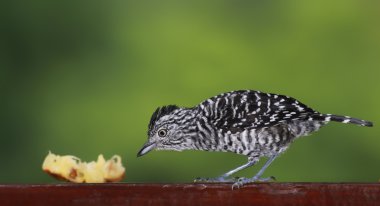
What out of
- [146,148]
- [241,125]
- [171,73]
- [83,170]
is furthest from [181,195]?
[171,73]

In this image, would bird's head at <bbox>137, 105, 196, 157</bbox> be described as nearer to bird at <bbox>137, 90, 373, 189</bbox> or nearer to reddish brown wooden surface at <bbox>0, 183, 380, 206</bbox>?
bird at <bbox>137, 90, 373, 189</bbox>

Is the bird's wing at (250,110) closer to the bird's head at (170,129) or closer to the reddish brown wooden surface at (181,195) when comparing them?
the bird's head at (170,129)

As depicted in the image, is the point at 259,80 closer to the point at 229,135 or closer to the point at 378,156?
the point at 378,156

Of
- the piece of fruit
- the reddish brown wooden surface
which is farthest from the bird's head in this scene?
the reddish brown wooden surface

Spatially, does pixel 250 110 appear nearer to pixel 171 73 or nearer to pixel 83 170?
pixel 83 170

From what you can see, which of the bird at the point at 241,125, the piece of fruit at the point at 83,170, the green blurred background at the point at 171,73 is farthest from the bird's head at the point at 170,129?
the green blurred background at the point at 171,73

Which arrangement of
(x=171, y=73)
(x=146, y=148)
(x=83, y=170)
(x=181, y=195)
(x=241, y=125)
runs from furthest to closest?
(x=171, y=73)
(x=146, y=148)
(x=241, y=125)
(x=83, y=170)
(x=181, y=195)

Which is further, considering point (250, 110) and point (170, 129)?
point (170, 129)
